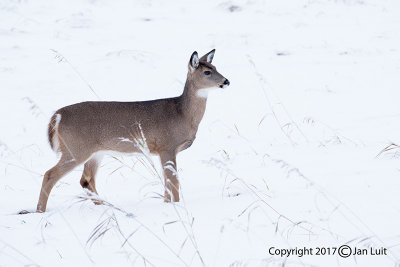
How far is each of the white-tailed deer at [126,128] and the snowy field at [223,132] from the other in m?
0.28

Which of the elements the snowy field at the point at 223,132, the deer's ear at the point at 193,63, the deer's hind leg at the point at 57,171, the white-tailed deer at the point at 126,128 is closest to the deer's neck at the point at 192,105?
the white-tailed deer at the point at 126,128

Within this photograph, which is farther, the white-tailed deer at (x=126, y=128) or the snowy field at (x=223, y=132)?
the white-tailed deer at (x=126, y=128)

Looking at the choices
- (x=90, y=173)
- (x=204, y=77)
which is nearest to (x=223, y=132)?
(x=204, y=77)

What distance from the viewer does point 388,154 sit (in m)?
5.12

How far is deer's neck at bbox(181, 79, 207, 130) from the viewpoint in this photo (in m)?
5.47

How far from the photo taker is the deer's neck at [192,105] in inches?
215

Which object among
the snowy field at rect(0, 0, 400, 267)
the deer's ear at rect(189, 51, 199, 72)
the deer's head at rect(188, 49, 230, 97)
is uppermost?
the deer's ear at rect(189, 51, 199, 72)

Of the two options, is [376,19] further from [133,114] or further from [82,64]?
[133,114]

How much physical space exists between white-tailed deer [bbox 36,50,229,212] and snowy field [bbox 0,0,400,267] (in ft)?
0.92

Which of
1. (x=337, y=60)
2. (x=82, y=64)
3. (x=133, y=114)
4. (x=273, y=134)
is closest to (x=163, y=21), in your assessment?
(x=82, y=64)

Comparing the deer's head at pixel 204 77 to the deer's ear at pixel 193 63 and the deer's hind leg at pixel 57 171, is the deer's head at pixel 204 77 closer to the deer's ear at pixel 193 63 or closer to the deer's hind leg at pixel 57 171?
the deer's ear at pixel 193 63

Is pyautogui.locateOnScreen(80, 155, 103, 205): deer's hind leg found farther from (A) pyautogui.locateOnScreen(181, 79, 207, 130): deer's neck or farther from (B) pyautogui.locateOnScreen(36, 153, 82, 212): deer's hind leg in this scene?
(A) pyautogui.locateOnScreen(181, 79, 207, 130): deer's neck

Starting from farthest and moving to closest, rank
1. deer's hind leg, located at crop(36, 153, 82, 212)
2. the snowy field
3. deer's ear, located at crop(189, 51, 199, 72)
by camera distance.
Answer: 1. deer's ear, located at crop(189, 51, 199, 72)
2. deer's hind leg, located at crop(36, 153, 82, 212)
3. the snowy field

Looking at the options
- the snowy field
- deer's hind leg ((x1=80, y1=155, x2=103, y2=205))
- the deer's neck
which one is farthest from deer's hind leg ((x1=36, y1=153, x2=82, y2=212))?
the deer's neck
